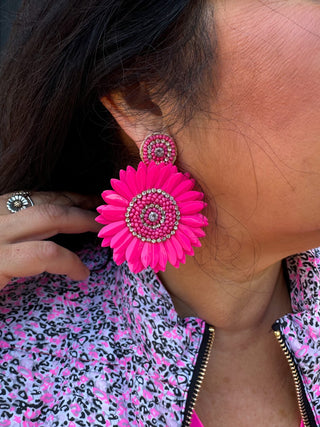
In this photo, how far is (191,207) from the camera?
2.98 ft

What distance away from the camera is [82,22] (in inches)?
37.5

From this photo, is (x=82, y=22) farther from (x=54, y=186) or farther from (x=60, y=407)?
(x=60, y=407)

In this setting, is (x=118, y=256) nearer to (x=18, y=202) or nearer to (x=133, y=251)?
(x=133, y=251)

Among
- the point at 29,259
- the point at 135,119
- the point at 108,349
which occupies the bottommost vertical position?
the point at 108,349

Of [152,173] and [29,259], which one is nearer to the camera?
[152,173]

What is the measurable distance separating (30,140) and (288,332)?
68 cm

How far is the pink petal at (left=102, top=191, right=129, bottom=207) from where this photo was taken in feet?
2.95

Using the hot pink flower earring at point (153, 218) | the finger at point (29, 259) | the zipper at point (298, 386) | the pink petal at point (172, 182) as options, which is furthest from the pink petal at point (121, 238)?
the zipper at point (298, 386)

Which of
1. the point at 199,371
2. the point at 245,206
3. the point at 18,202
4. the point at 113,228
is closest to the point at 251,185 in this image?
the point at 245,206

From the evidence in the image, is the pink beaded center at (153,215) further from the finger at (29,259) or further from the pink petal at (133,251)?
the finger at (29,259)

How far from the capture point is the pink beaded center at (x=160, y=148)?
0.92m

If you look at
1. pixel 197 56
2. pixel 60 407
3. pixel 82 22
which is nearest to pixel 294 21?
pixel 197 56

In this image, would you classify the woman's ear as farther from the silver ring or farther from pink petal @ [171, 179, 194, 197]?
the silver ring

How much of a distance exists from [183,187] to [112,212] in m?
0.13
